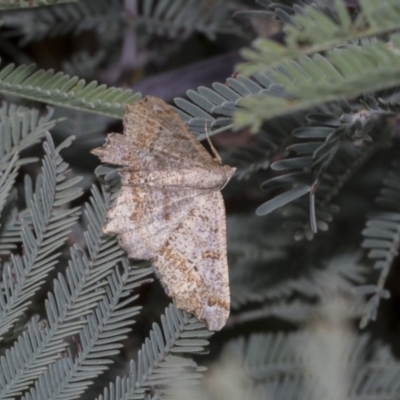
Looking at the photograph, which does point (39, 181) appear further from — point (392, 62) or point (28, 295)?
point (392, 62)

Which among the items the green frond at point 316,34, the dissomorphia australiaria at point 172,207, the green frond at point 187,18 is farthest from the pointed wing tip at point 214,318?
the green frond at point 187,18

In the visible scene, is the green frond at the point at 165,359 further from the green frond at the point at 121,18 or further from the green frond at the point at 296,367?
the green frond at the point at 121,18

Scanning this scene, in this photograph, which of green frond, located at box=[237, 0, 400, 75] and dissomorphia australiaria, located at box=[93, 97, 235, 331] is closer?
green frond, located at box=[237, 0, 400, 75]

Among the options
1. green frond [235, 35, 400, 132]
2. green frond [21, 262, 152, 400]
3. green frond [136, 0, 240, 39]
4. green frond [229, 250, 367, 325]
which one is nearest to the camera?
green frond [235, 35, 400, 132]

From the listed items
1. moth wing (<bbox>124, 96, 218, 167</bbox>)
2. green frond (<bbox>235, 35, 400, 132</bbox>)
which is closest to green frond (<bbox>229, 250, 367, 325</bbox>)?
moth wing (<bbox>124, 96, 218, 167</bbox>)

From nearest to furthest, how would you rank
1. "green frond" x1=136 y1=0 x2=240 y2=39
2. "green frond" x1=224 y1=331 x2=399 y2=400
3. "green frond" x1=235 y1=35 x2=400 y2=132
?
"green frond" x1=235 y1=35 x2=400 y2=132
"green frond" x1=224 y1=331 x2=399 y2=400
"green frond" x1=136 y1=0 x2=240 y2=39

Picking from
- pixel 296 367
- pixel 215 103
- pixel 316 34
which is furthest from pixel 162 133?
pixel 296 367

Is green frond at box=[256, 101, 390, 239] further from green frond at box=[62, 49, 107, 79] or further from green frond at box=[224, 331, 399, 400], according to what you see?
green frond at box=[62, 49, 107, 79]

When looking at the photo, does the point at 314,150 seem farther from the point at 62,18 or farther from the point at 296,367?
the point at 62,18
